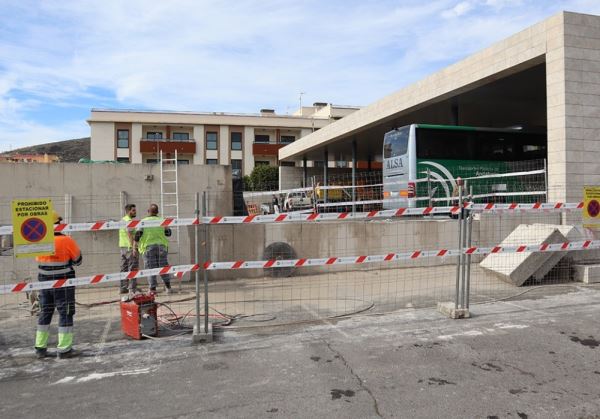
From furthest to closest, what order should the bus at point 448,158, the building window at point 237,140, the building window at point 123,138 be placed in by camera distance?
the building window at point 237,140 < the building window at point 123,138 < the bus at point 448,158

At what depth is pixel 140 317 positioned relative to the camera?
19.4 feet

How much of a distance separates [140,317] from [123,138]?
1911 inches

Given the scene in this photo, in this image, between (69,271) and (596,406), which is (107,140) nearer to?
(69,271)

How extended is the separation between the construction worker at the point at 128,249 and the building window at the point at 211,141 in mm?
43951

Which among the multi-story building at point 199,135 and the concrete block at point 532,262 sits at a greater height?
the multi-story building at point 199,135

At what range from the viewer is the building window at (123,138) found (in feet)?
166

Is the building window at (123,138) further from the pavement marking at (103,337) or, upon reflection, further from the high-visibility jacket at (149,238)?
the pavement marking at (103,337)

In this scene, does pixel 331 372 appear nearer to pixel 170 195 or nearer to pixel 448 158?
pixel 170 195

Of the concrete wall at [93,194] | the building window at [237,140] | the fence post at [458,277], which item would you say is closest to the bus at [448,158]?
the concrete wall at [93,194]

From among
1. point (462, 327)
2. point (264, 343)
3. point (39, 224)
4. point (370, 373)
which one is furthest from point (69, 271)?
point (462, 327)

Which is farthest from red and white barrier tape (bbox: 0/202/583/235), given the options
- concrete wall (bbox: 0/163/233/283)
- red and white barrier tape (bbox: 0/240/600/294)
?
concrete wall (bbox: 0/163/233/283)

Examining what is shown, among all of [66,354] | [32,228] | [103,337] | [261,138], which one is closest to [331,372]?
[66,354]

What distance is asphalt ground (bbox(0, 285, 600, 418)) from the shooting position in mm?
3996

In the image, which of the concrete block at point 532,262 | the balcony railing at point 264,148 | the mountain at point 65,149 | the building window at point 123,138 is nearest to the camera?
the concrete block at point 532,262
